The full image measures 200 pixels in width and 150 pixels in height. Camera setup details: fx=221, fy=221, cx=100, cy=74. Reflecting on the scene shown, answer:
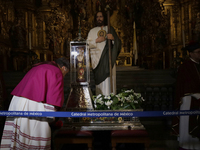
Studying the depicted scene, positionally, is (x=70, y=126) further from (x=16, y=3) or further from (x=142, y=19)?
(x=142, y=19)

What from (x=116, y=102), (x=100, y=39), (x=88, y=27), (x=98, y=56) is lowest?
(x=116, y=102)

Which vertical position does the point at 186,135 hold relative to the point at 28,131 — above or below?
below

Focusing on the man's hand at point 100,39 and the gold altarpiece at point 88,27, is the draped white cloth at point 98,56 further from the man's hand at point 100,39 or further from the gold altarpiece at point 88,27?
the gold altarpiece at point 88,27

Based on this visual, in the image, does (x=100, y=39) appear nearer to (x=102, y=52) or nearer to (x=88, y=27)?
(x=102, y=52)

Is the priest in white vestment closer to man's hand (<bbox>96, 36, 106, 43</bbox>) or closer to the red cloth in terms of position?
man's hand (<bbox>96, 36, 106, 43</bbox>)

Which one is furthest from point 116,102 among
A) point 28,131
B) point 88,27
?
point 88,27

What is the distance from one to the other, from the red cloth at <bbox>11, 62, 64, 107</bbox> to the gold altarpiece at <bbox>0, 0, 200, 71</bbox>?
17.5 ft

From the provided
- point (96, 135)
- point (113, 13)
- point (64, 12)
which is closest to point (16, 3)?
point (64, 12)

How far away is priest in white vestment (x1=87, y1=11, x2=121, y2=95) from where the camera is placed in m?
4.61

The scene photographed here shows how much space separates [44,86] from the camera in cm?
268

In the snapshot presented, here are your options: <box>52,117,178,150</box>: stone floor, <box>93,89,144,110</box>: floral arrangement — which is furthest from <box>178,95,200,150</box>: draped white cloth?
<box>93,89,144,110</box>: floral arrangement

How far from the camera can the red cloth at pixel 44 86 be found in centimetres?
266

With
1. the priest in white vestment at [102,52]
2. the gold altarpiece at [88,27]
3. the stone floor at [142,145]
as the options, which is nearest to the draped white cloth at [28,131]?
the stone floor at [142,145]

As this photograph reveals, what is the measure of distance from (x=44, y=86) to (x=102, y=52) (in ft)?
7.27
